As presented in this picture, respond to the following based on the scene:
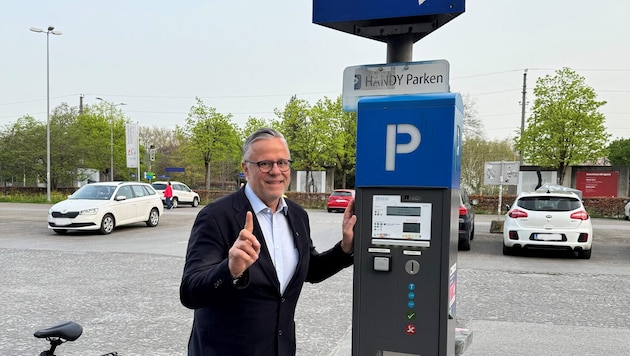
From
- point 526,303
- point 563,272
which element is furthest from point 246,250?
point 563,272

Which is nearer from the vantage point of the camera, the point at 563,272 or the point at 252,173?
the point at 252,173

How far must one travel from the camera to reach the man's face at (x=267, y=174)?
2.23 meters

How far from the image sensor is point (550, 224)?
10172mm

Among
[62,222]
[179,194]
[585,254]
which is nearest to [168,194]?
[179,194]

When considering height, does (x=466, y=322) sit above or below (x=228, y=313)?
below

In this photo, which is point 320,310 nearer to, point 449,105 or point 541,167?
point 449,105

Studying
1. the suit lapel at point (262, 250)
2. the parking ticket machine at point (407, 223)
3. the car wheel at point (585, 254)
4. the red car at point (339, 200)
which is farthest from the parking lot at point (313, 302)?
the red car at point (339, 200)

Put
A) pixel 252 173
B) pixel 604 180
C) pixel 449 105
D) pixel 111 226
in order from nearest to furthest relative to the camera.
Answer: pixel 252 173, pixel 449 105, pixel 111 226, pixel 604 180

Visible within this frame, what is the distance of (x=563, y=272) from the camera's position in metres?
8.83

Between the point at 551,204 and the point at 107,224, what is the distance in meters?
11.8

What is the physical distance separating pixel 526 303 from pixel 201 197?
94.2 feet

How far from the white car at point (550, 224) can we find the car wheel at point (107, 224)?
35.5ft

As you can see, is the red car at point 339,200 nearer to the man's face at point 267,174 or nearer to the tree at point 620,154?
the man's face at point 267,174

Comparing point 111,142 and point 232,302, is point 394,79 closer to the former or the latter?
point 232,302
